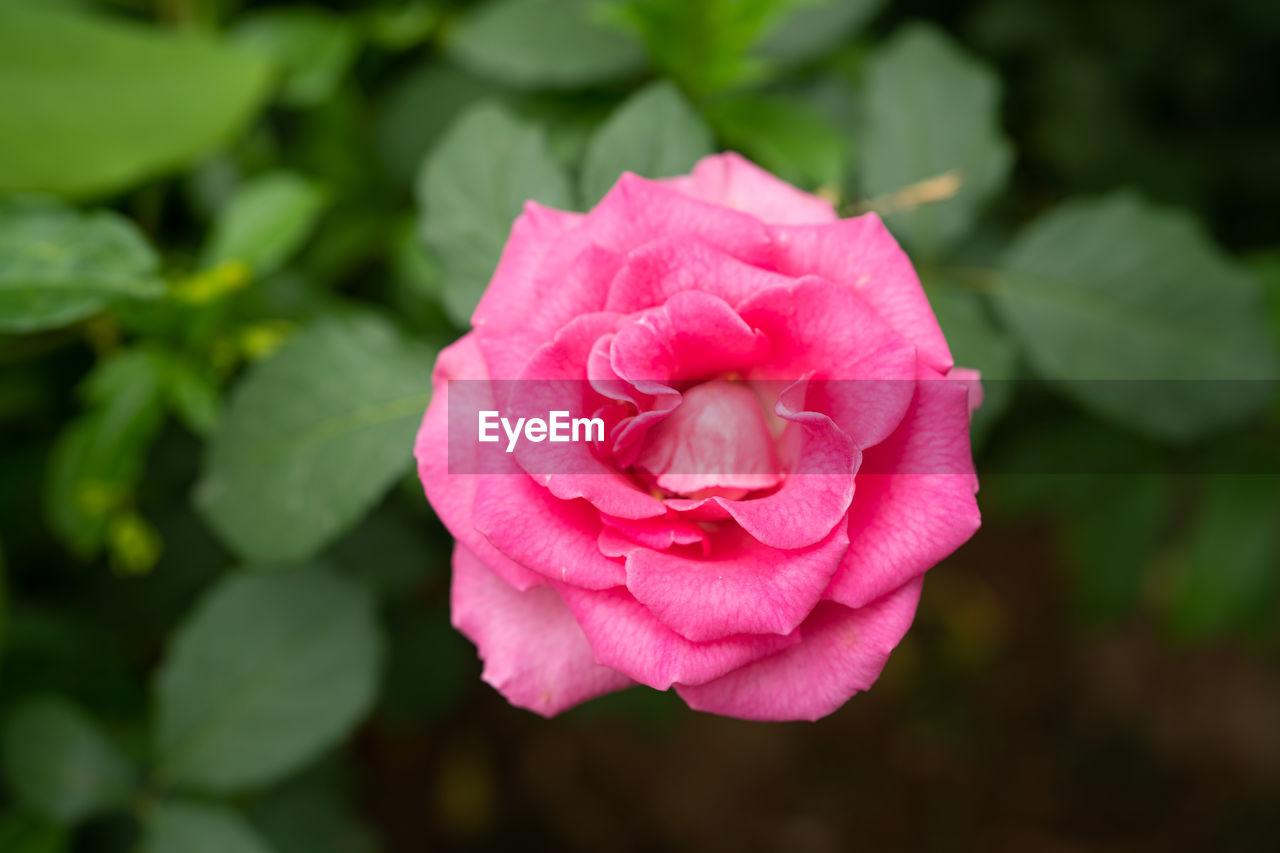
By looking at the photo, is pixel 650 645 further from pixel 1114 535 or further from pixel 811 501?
pixel 1114 535

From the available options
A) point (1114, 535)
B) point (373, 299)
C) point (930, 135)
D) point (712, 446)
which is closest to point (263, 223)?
point (373, 299)

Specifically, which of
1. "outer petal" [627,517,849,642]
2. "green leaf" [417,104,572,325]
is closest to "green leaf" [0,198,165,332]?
"green leaf" [417,104,572,325]

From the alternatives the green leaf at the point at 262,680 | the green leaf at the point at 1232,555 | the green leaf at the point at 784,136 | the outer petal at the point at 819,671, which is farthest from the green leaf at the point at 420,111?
the green leaf at the point at 1232,555

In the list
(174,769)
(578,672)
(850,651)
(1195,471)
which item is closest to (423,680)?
(174,769)

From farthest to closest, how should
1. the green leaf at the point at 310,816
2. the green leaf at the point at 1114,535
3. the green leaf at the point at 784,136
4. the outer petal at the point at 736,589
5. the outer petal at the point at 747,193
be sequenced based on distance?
the green leaf at the point at 1114,535, the green leaf at the point at 310,816, the green leaf at the point at 784,136, the outer petal at the point at 747,193, the outer petal at the point at 736,589

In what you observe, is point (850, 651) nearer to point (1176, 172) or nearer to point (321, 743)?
point (321, 743)

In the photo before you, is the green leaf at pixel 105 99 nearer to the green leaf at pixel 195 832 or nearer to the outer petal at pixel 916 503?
the green leaf at pixel 195 832

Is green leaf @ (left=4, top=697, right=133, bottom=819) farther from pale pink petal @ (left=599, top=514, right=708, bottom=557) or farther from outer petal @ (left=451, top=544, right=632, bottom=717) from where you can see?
pale pink petal @ (left=599, top=514, right=708, bottom=557)
